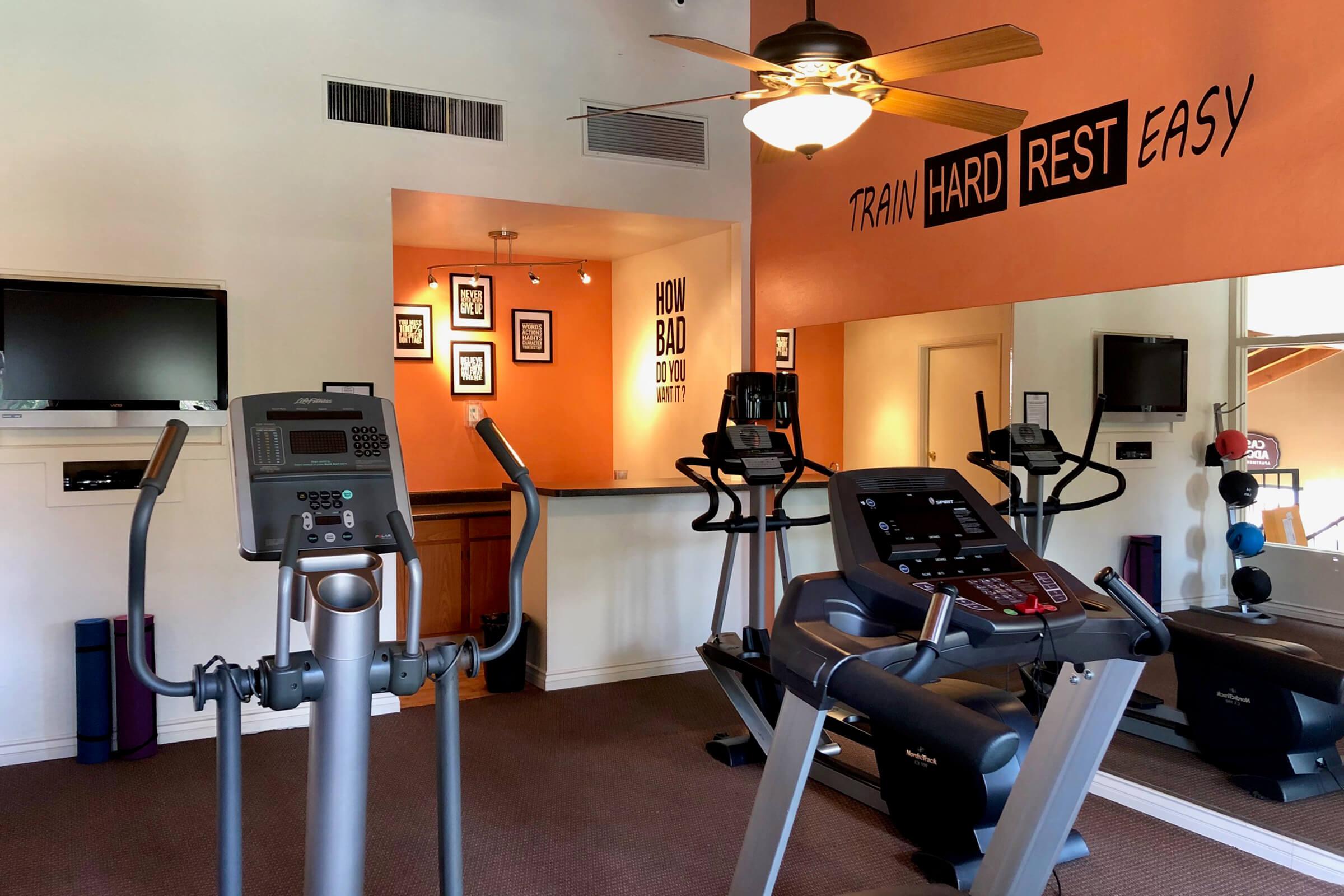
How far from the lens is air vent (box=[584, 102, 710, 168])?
16.5 ft

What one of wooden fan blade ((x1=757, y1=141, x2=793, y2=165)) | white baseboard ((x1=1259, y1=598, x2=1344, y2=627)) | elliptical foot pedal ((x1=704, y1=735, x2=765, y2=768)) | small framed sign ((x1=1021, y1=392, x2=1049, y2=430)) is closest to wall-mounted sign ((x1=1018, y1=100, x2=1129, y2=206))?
small framed sign ((x1=1021, y1=392, x2=1049, y2=430))

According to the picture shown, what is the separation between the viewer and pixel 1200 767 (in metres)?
3.47

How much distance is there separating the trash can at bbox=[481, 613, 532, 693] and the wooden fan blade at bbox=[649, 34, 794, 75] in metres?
2.97

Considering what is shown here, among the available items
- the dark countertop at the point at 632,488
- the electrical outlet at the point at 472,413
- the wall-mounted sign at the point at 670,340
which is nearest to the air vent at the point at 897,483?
the dark countertop at the point at 632,488

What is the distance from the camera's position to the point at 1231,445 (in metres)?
3.33

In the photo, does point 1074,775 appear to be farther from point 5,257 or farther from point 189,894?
point 5,257

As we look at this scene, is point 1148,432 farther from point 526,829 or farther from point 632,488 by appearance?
point 526,829

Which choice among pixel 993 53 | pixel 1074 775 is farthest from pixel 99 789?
pixel 993 53

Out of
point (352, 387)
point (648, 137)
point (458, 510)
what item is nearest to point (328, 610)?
point (352, 387)

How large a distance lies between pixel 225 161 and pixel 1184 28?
367cm

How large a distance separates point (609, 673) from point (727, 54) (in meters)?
3.32

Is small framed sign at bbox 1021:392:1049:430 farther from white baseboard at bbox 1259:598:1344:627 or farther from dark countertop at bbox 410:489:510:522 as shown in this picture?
dark countertop at bbox 410:489:510:522

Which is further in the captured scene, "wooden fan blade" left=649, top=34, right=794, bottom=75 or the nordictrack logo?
the nordictrack logo

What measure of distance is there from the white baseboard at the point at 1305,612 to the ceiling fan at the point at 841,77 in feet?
5.97
